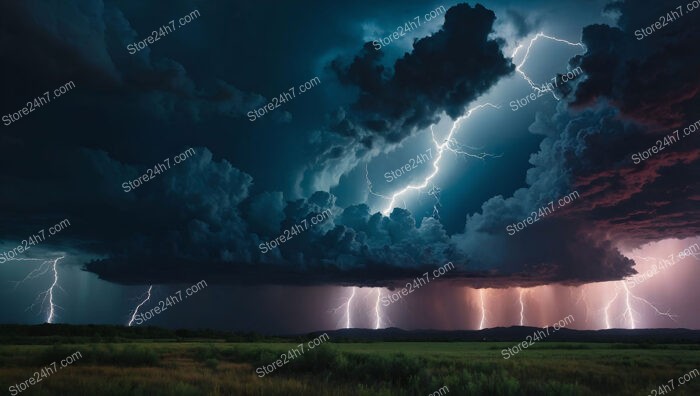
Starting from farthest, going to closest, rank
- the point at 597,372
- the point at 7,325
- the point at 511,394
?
the point at 7,325, the point at 597,372, the point at 511,394

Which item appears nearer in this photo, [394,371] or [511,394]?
[511,394]

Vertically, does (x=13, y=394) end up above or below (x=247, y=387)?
above

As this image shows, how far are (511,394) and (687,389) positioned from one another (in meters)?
6.64

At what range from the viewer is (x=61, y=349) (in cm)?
2472

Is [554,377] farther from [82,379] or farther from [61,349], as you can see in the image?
[61,349]

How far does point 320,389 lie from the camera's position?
14.1 metres

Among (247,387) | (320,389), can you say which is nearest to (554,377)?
(320,389)

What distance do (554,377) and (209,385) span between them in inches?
462

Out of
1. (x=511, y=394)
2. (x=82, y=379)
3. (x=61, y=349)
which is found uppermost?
(x=61, y=349)

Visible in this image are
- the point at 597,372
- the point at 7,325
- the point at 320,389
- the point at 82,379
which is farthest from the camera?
the point at 7,325

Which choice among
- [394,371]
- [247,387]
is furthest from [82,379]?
[394,371]

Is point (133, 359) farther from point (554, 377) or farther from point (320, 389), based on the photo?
point (554, 377)

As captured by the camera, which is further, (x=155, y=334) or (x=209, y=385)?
(x=155, y=334)

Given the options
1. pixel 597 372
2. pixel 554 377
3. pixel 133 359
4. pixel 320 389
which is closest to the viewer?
pixel 320 389
